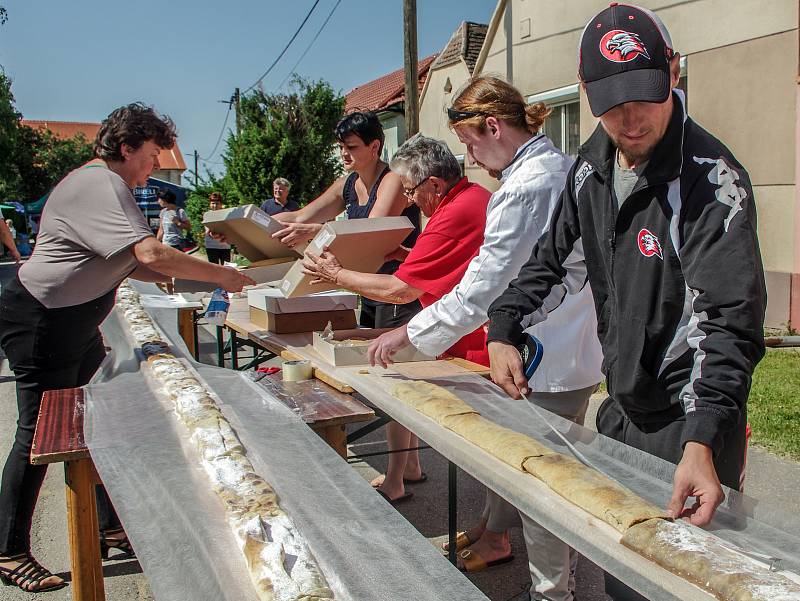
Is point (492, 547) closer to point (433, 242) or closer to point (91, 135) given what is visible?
point (433, 242)

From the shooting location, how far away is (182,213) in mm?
10695

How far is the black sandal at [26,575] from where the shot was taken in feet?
9.66

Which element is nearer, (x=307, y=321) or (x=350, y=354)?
(x=350, y=354)

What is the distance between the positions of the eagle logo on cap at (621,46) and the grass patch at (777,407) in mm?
3573

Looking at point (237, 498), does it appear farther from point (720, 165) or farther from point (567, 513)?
point (720, 165)

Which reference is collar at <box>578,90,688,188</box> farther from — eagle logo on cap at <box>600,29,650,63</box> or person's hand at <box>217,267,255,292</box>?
person's hand at <box>217,267,255,292</box>

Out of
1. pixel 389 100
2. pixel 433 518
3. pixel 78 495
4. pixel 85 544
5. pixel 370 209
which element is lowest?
pixel 433 518

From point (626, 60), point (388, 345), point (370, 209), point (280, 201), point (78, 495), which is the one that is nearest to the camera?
point (626, 60)

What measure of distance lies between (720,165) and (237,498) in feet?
4.27

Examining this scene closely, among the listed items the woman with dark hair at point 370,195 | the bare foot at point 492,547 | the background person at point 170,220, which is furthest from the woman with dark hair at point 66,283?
the background person at point 170,220

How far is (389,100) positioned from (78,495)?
2060 cm

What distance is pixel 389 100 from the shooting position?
71.2 ft

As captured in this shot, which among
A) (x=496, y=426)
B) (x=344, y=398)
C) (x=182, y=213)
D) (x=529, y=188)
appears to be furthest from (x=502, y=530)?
(x=182, y=213)

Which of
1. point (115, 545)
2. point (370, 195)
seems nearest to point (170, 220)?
point (370, 195)
